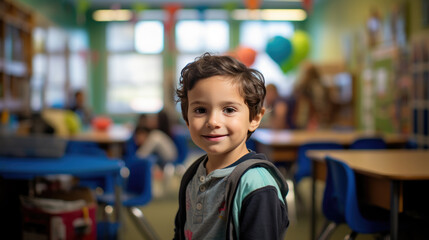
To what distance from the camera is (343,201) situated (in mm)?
2410

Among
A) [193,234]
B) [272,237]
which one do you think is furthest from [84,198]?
[272,237]

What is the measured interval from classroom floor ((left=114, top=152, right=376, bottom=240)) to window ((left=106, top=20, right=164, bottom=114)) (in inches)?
224

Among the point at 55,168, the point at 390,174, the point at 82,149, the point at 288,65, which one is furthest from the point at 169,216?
the point at 288,65

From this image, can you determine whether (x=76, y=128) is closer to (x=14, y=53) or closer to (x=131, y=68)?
(x=14, y=53)

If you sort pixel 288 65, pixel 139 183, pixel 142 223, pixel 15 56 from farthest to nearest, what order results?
pixel 288 65 < pixel 15 56 < pixel 139 183 < pixel 142 223

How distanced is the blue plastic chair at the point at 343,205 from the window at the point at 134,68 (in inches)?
384

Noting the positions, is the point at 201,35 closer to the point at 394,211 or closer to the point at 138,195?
the point at 138,195

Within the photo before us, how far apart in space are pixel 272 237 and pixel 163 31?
11.3 metres

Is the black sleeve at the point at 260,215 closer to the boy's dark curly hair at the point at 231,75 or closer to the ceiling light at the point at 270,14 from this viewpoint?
the boy's dark curly hair at the point at 231,75

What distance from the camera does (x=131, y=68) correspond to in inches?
481

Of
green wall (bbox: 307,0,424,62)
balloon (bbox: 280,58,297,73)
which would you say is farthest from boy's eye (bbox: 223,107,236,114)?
balloon (bbox: 280,58,297,73)

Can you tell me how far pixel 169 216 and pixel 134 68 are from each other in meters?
10.4

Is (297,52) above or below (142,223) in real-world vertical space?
above

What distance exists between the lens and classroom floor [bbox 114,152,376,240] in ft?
7.65
